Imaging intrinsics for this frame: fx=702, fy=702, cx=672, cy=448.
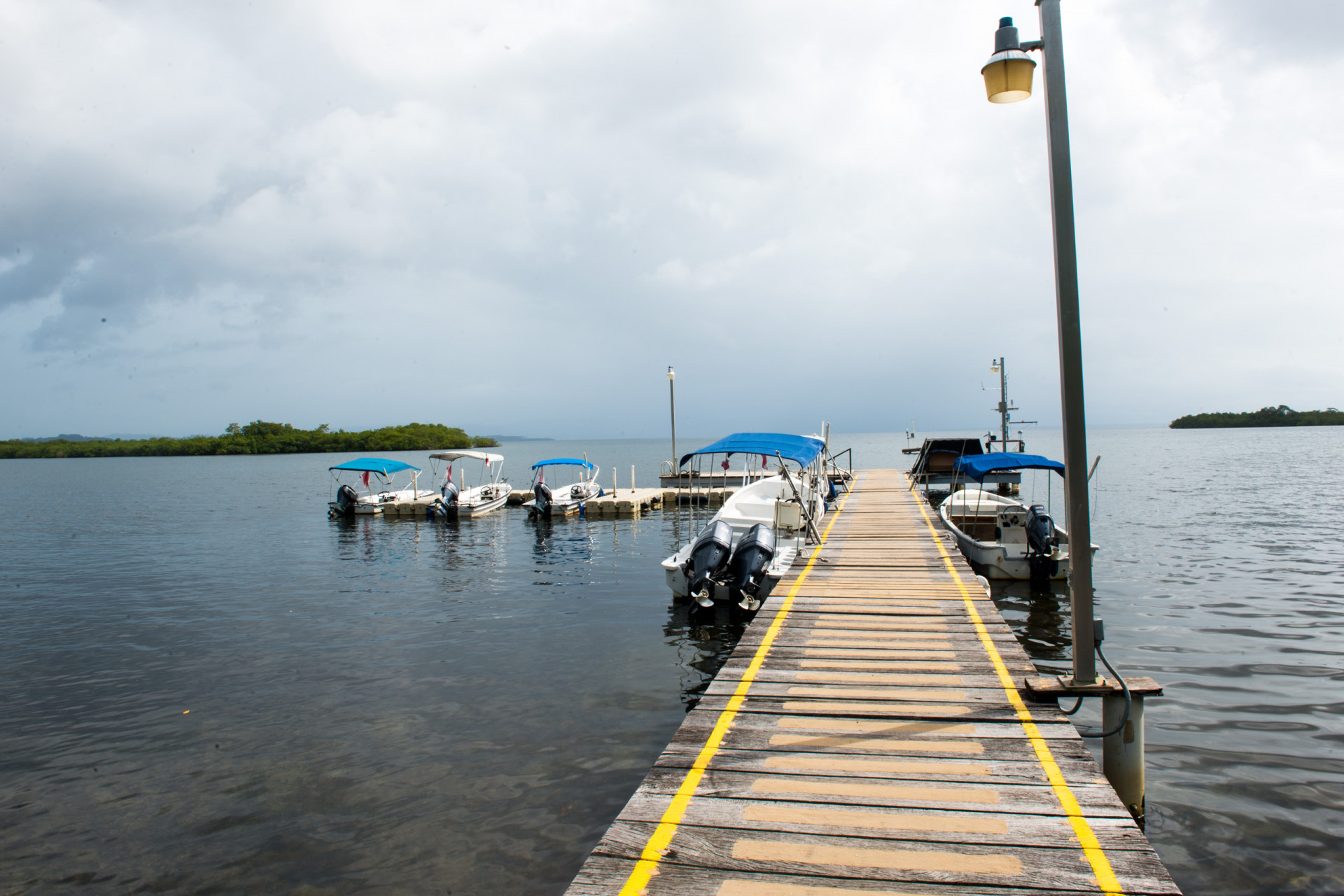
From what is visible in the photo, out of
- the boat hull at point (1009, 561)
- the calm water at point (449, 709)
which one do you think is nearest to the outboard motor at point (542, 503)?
the calm water at point (449, 709)

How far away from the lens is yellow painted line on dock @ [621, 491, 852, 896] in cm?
384

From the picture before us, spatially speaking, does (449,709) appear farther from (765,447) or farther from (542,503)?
(542,503)

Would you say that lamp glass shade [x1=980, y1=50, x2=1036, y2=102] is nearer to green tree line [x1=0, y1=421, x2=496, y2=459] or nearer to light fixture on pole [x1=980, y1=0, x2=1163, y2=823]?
light fixture on pole [x1=980, y1=0, x2=1163, y2=823]

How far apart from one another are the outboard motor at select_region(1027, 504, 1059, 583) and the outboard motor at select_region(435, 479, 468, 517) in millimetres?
25387

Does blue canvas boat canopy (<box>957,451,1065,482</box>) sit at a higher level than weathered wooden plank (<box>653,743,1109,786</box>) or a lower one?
higher

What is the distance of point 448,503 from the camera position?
33281 mm

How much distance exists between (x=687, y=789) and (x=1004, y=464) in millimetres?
14594

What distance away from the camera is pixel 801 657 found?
25.3 ft

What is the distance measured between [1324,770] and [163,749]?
1309 centimetres

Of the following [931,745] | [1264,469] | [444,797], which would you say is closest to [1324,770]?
[931,745]

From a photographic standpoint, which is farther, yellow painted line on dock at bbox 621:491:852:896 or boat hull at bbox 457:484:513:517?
boat hull at bbox 457:484:513:517

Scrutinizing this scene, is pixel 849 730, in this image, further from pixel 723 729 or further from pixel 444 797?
pixel 444 797

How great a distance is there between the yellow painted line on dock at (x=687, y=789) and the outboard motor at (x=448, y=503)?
27.1 meters

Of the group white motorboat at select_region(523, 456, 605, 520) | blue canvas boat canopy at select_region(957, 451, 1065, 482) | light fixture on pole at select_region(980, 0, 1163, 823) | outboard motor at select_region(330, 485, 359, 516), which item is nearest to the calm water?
light fixture on pole at select_region(980, 0, 1163, 823)
